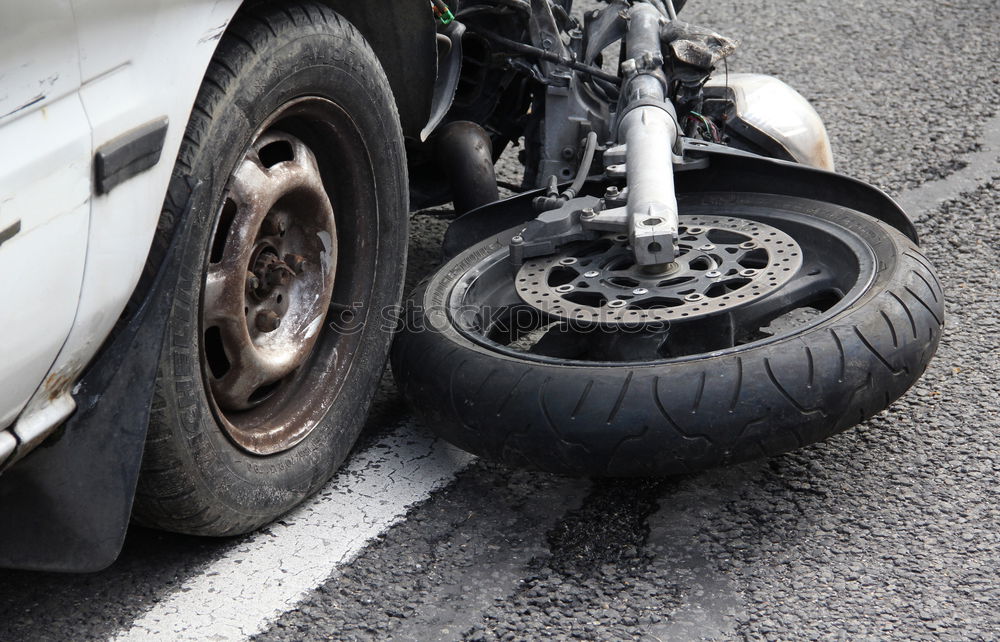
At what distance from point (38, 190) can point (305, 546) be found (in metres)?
1.00

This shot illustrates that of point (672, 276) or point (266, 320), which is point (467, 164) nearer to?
point (672, 276)

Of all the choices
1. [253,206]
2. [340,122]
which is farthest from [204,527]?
[340,122]

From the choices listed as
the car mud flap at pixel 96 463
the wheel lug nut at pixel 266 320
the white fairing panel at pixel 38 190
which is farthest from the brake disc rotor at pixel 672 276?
the white fairing panel at pixel 38 190

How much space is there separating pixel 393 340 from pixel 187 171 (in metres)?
0.83

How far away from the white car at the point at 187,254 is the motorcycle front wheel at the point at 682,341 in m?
0.27

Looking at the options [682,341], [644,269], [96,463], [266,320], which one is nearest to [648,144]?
[644,269]

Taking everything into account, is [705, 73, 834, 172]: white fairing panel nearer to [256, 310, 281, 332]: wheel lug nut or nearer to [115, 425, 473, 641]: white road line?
[115, 425, 473, 641]: white road line

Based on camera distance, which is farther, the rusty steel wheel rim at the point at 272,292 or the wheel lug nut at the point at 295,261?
the wheel lug nut at the point at 295,261

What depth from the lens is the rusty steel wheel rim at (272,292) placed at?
2.04m

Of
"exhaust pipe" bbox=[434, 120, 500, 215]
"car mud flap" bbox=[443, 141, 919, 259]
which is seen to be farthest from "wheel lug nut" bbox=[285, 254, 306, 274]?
"exhaust pipe" bbox=[434, 120, 500, 215]

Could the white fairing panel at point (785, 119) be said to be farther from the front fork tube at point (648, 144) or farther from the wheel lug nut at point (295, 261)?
the wheel lug nut at point (295, 261)

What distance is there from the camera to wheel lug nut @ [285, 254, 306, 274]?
2256 millimetres

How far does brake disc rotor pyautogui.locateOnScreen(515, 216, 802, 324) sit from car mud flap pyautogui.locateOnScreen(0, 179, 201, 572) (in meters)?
1.00

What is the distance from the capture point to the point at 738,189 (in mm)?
2879
